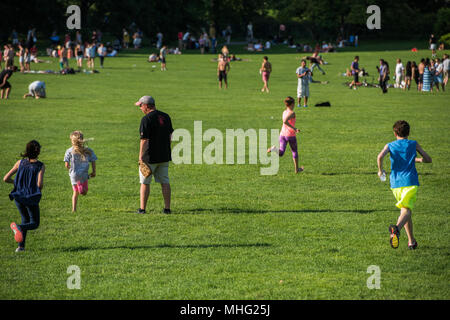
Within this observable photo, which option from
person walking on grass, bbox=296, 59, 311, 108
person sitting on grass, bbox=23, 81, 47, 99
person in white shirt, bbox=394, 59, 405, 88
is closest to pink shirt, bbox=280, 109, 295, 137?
person walking on grass, bbox=296, 59, 311, 108

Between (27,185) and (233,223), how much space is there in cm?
383

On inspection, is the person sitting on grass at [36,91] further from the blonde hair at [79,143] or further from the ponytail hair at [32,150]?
the ponytail hair at [32,150]

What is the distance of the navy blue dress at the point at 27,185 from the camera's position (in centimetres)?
958

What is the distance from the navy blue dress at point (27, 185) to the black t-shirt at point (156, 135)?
256cm

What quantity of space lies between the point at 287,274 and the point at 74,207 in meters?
5.25

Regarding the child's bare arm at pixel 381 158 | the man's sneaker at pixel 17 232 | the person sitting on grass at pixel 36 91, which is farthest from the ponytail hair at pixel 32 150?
the person sitting on grass at pixel 36 91

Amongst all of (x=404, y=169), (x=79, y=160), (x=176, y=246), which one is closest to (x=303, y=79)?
(x=79, y=160)

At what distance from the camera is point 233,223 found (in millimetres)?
11648

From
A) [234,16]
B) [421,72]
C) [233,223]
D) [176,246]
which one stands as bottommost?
[176,246]

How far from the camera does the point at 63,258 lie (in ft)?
31.7

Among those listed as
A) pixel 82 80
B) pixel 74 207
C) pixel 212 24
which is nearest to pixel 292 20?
pixel 212 24

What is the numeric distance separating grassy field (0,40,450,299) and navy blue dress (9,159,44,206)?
0.91 meters

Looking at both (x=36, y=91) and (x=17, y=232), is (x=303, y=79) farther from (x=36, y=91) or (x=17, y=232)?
(x=17, y=232)
